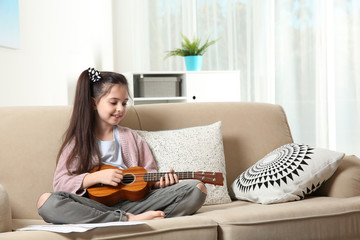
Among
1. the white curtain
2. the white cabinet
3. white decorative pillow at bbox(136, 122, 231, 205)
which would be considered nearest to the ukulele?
white decorative pillow at bbox(136, 122, 231, 205)

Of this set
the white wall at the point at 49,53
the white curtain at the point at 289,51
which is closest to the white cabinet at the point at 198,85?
the white wall at the point at 49,53

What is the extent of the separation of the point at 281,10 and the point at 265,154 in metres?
2.76

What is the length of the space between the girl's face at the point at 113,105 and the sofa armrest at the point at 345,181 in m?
0.92

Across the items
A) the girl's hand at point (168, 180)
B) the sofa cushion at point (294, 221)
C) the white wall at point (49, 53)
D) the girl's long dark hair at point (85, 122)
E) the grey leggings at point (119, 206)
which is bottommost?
the sofa cushion at point (294, 221)

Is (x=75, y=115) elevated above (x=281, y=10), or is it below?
below

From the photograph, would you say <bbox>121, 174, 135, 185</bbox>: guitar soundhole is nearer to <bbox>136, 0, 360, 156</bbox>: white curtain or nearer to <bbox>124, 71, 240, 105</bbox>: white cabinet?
<bbox>124, 71, 240, 105</bbox>: white cabinet

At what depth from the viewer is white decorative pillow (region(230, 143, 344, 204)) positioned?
6.33 feet

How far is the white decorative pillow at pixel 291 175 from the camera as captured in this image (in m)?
1.93

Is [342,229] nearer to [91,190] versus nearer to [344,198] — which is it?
[344,198]

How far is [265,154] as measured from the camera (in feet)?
7.36

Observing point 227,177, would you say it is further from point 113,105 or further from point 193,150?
point 113,105

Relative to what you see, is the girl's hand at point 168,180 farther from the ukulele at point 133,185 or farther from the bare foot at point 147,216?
the bare foot at point 147,216

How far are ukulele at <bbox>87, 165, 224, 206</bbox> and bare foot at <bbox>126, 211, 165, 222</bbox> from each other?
0.36 feet

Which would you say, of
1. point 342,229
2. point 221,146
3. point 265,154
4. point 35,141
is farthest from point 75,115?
point 342,229
